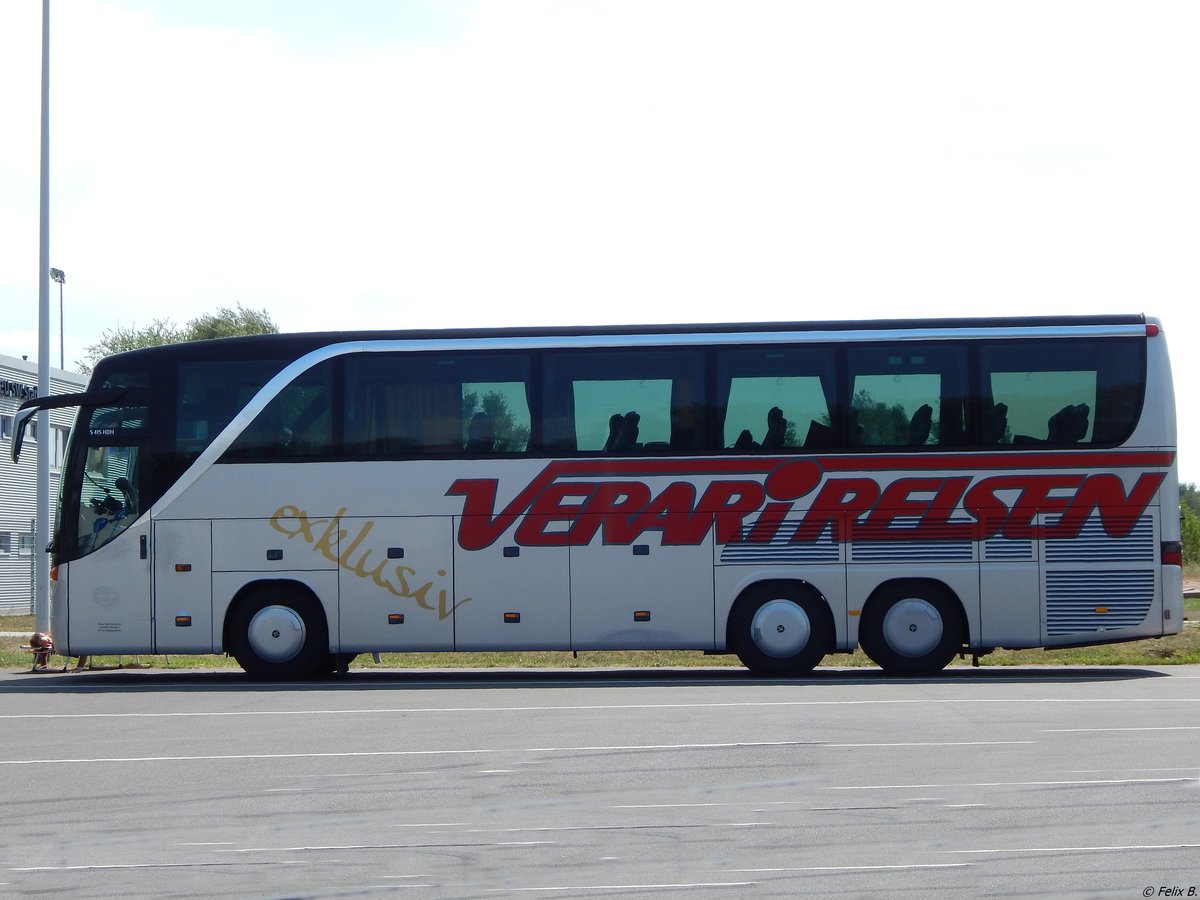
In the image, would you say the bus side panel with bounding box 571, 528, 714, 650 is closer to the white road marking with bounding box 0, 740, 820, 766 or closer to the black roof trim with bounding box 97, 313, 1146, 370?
the black roof trim with bounding box 97, 313, 1146, 370

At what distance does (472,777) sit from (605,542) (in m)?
8.07

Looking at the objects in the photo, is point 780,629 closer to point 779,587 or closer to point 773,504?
point 779,587

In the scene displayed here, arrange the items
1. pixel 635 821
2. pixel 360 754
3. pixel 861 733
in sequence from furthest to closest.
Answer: pixel 861 733
pixel 360 754
pixel 635 821

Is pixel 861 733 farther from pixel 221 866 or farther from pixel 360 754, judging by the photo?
pixel 221 866

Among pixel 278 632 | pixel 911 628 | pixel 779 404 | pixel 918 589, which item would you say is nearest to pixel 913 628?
pixel 911 628

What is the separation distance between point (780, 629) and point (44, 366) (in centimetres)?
1363

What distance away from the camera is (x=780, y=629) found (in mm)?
17312

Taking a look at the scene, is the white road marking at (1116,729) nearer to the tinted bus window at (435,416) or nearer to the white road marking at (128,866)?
the white road marking at (128,866)

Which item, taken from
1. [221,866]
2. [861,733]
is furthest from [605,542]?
[221,866]

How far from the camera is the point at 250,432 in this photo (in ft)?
57.1

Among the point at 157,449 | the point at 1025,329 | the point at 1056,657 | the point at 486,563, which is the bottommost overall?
the point at 1056,657

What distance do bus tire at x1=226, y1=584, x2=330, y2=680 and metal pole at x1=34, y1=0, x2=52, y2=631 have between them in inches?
277

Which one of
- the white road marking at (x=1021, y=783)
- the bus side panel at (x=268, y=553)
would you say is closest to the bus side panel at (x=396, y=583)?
the bus side panel at (x=268, y=553)

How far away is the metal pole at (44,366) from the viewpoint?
78.1 feet
